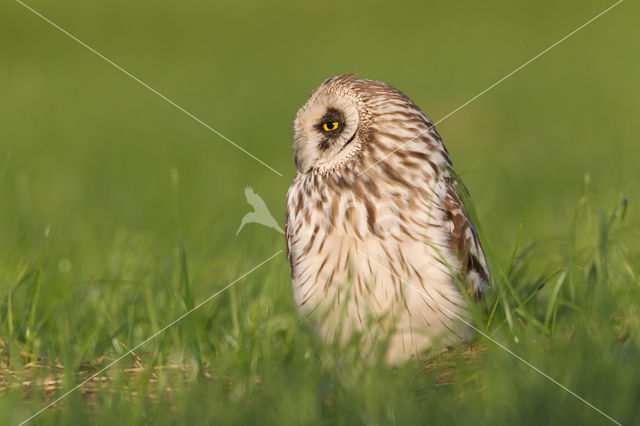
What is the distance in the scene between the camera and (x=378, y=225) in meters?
3.41

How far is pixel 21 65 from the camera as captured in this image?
17.6 meters

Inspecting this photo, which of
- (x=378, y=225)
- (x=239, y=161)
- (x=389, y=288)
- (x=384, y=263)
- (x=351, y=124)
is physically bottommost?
(x=389, y=288)

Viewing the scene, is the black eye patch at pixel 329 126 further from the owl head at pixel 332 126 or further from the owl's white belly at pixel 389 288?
the owl's white belly at pixel 389 288

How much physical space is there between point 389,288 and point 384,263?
102 mm

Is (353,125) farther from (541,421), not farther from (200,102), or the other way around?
(200,102)

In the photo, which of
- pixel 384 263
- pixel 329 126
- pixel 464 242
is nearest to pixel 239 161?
pixel 329 126

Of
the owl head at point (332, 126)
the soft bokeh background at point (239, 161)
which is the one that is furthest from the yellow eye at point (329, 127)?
the soft bokeh background at point (239, 161)

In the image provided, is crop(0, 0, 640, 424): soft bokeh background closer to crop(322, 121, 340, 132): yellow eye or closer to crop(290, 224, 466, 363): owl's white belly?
crop(290, 224, 466, 363): owl's white belly

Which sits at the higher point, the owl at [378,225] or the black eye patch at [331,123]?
the black eye patch at [331,123]

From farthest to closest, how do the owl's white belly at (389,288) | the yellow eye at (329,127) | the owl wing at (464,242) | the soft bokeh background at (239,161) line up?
the yellow eye at (329,127) < the owl wing at (464,242) < the owl's white belly at (389,288) < the soft bokeh background at (239,161)

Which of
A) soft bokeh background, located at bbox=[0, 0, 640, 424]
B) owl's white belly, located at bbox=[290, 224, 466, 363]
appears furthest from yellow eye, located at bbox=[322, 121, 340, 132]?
soft bokeh background, located at bbox=[0, 0, 640, 424]

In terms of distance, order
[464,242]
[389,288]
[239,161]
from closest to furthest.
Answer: [389,288], [464,242], [239,161]

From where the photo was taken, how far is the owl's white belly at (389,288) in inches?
132

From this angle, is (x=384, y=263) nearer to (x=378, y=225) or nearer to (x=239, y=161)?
(x=378, y=225)
